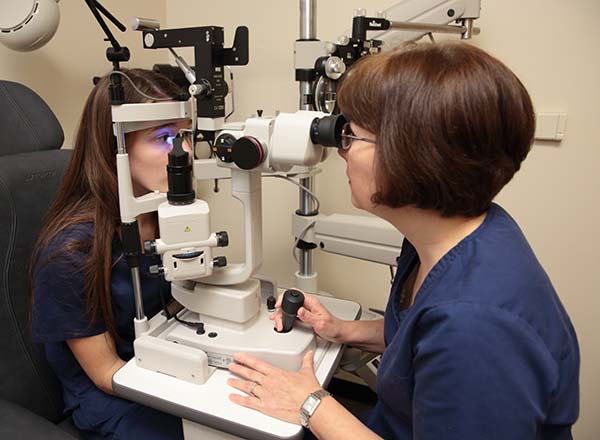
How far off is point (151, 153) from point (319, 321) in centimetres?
53

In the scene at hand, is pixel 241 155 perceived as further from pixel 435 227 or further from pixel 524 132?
pixel 524 132

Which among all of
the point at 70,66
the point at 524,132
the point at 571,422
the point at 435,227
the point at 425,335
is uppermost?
the point at 70,66

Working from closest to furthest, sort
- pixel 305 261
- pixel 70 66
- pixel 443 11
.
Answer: pixel 443 11 < pixel 305 261 < pixel 70 66

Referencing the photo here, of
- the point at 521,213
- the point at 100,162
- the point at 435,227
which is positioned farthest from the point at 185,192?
the point at 521,213

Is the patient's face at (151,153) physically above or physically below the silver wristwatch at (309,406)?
above

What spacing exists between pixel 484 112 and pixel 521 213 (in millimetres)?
1167

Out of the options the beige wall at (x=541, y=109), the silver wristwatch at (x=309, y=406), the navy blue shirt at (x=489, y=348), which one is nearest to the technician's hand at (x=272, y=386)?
the silver wristwatch at (x=309, y=406)

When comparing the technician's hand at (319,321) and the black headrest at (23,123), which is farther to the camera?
the black headrest at (23,123)

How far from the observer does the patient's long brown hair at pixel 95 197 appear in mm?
1015

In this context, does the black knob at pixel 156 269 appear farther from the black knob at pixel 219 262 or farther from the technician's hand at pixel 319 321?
the technician's hand at pixel 319 321

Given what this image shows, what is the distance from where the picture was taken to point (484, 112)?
653mm

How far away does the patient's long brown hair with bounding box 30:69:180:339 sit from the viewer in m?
1.01

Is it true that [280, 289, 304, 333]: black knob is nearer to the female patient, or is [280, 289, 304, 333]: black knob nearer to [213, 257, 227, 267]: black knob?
[213, 257, 227, 267]: black knob

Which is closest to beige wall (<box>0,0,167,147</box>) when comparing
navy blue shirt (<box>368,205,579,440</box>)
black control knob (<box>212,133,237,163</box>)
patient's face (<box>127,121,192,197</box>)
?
patient's face (<box>127,121,192,197</box>)
